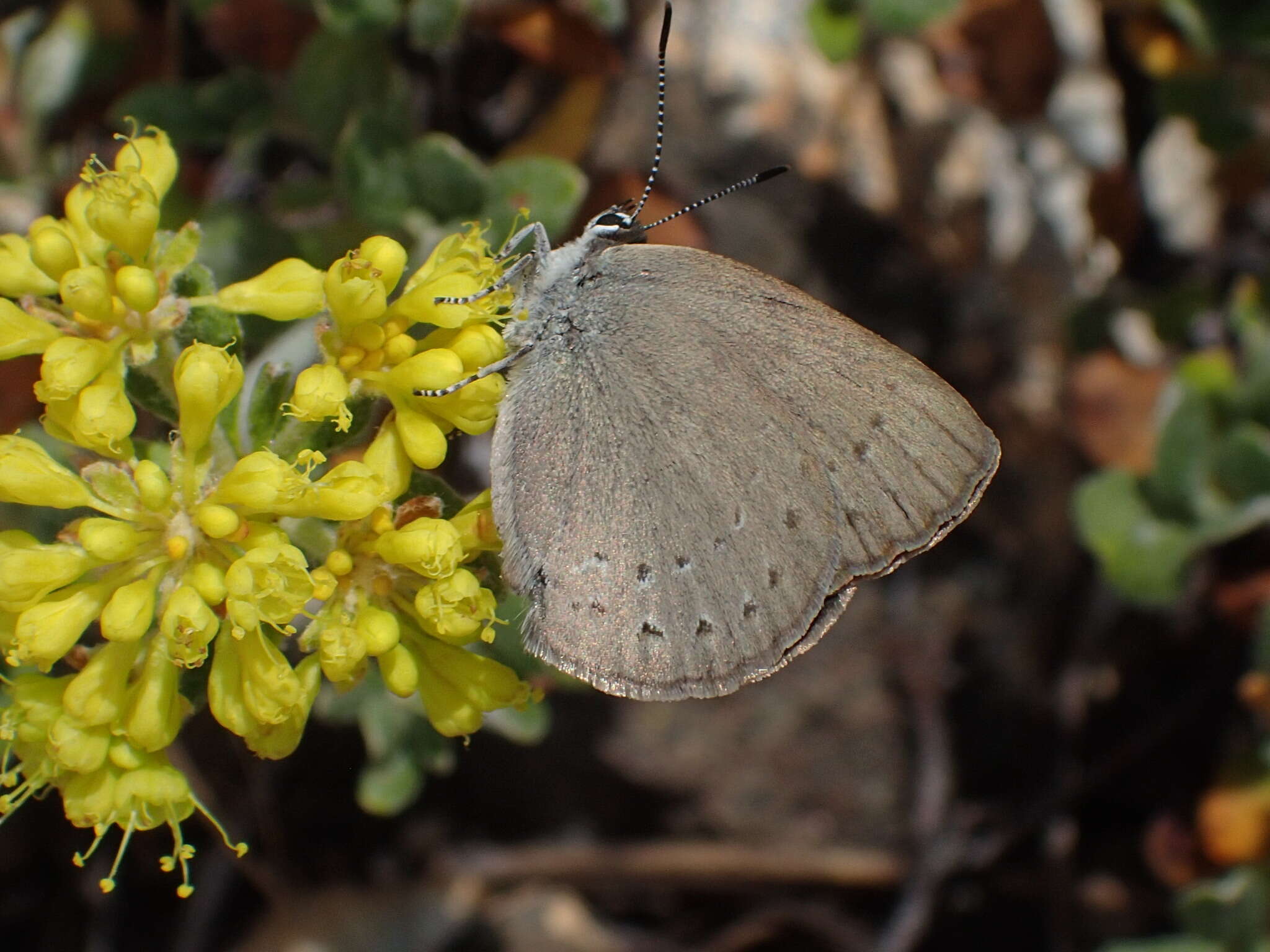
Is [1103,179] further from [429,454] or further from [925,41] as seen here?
[429,454]

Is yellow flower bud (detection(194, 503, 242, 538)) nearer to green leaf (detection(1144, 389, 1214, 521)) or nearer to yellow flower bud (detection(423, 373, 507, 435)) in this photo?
yellow flower bud (detection(423, 373, 507, 435))

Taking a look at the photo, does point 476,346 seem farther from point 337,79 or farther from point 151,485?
point 337,79

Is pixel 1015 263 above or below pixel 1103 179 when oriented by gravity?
below

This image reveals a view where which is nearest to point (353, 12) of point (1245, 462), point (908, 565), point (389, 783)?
point (389, 783)

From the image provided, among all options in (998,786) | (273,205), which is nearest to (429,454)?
(273,205)

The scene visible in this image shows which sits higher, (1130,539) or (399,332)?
(399,332)

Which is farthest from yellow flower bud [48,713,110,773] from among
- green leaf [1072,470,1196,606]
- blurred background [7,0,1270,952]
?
green leaf [1072,470,1196,606]

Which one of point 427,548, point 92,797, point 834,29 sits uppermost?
point 834,29
